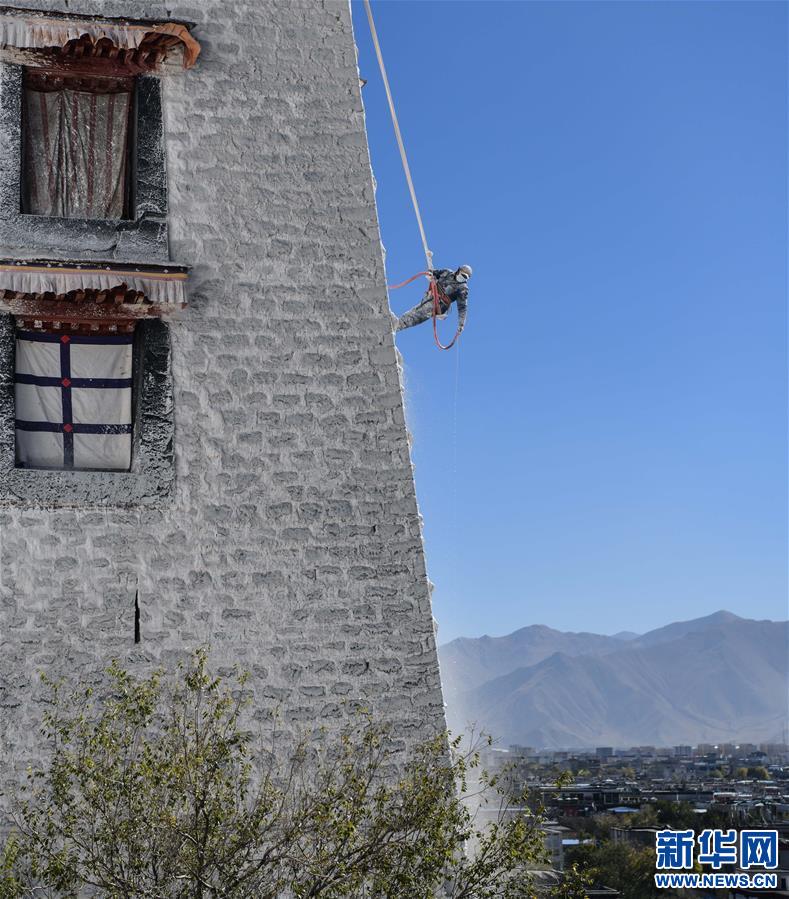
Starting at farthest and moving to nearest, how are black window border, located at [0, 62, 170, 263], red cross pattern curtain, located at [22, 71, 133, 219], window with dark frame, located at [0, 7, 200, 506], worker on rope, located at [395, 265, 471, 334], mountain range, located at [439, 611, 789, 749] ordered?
1. mountain range, located at [439, 611, 789, 749]
2. worker on rope, located at [395, 265, 471, 334]
3. red cross pattern curtain, located at [22, 71, 133, 219]
4. black window border, located at [0, 62, 170, 263]
5. window with dark frame, located at [0, 7, 200, 506]

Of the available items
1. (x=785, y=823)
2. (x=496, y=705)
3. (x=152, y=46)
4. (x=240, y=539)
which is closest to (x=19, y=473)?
(x=240, y=539)

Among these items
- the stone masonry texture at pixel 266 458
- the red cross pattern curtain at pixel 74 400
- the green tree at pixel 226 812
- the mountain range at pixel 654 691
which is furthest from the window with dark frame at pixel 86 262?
the mountain range at pixel 654 691

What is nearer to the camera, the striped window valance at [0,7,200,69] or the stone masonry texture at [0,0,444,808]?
the stone masonry texture at [0,0,444,808]

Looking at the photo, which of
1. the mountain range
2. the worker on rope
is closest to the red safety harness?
the worker on rope

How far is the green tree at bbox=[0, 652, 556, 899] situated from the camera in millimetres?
6629

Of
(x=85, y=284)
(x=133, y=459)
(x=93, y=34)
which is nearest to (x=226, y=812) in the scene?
(x=133, y=459)

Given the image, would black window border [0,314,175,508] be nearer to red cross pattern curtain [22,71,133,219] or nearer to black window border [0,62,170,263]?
black window border [0,62,170,263]

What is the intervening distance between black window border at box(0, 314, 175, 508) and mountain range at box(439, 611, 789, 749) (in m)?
83.4

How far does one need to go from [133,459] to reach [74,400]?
0.59 m

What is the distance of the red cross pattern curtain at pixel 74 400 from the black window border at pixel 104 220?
60cm

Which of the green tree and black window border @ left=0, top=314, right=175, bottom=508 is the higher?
black window border @ left=0, top=314, right=175, bottom=508

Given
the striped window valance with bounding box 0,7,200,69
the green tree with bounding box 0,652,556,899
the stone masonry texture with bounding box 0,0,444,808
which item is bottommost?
the green tree with bounding box 0,652,556,899

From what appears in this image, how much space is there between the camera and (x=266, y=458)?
26.9 ft

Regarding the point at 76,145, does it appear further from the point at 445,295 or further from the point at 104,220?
the point at 445,295
